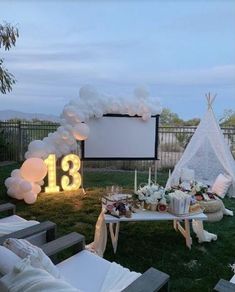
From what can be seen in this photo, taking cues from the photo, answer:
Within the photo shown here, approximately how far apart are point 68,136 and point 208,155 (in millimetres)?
2837

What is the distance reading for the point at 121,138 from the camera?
6.99 meters

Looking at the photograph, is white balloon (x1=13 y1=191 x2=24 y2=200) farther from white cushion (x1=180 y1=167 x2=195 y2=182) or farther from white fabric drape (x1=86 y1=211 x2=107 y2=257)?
white cushion (x1=180 y1=167 x2=195 y2=182)

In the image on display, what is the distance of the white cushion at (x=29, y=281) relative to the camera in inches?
61.0

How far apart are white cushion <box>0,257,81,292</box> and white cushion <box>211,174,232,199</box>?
Result: 4.95 metres

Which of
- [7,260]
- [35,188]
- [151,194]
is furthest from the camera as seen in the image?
[35,188]

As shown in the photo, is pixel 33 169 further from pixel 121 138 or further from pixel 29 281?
pixel 29 281

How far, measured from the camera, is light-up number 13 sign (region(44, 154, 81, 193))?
6.16 meters

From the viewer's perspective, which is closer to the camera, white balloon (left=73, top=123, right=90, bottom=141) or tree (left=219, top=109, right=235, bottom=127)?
white balloon (left=73, top=123, right=90, bottom=141)

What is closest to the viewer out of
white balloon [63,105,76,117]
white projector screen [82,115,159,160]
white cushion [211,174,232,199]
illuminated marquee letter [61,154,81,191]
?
white balloon [63,105,76,117]

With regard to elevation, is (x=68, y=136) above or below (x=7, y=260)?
above

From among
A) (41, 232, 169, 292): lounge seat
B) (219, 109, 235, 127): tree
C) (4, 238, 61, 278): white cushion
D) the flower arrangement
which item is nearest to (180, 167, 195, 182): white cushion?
the flower arrangement

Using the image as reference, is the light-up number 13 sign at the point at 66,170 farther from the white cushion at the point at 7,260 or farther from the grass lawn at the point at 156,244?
the white cushion at the point at 7,260

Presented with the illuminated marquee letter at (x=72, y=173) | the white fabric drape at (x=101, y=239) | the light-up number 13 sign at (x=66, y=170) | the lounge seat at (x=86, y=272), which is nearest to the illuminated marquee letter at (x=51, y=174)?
the light-up number 13 sign at (x=66, y=170)

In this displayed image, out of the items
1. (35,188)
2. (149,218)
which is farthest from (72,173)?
(149,218)
